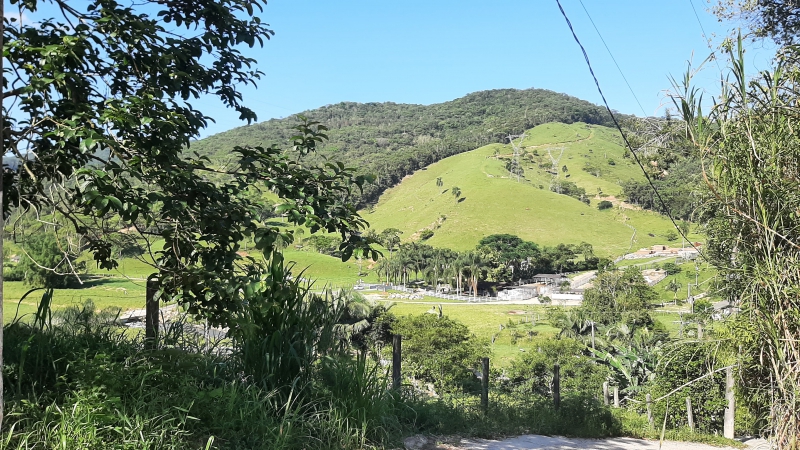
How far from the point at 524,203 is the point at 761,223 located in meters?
135

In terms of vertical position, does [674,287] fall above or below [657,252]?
below

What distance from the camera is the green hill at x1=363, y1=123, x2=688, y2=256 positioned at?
124 meters

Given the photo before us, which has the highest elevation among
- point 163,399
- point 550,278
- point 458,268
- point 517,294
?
point 163,399

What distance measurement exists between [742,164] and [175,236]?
4112mm

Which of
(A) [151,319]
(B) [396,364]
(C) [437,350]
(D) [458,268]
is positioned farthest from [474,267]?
(A) [151,319]

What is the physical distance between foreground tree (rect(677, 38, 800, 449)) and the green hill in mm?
100906

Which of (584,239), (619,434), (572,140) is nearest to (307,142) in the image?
(619,434)

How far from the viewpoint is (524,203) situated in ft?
447

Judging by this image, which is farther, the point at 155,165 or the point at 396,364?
the point at 396,364

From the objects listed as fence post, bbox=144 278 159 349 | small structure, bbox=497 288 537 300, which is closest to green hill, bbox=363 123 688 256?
small structure, bbox=497 288 537 300

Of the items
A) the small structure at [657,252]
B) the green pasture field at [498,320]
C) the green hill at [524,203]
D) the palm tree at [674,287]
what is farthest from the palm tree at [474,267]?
the palm tree at [674,287]

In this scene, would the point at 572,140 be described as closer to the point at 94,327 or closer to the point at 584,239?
the point at 584,239

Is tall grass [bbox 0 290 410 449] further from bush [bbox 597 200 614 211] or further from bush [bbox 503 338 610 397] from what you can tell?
bush [bbox 597 200 614 211]

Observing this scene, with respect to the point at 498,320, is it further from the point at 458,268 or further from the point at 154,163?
the point at 154,163
